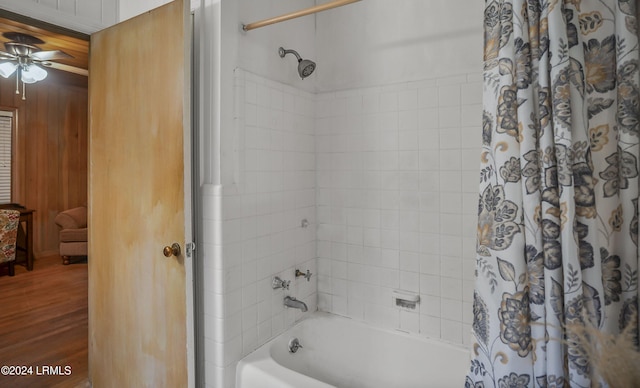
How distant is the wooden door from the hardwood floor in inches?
16.4

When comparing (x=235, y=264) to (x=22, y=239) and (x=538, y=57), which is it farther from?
(x=22, y=239)

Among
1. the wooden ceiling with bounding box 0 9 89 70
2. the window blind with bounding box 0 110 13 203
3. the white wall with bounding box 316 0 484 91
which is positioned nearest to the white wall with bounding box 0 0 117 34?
the wooden ceiling with bounding box 0 9 89 70

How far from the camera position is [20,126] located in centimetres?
479

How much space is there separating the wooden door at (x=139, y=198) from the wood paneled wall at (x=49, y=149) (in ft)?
12.3

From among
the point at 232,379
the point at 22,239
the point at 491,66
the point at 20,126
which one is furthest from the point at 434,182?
the point at 20,126

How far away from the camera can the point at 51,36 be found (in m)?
2.94

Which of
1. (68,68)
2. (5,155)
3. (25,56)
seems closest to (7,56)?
(25,56)

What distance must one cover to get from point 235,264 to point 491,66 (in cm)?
135

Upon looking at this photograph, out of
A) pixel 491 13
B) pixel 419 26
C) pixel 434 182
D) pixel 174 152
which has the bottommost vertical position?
pixel 434 182

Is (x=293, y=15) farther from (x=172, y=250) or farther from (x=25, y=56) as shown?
(x=25, y=56)

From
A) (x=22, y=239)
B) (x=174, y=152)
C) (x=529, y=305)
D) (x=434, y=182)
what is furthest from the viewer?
(x=22, y=239)

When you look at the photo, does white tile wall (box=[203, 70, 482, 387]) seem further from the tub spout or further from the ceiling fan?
the ceiling fan

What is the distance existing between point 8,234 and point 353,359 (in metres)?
4.15

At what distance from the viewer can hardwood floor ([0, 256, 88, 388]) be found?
7.26ft
